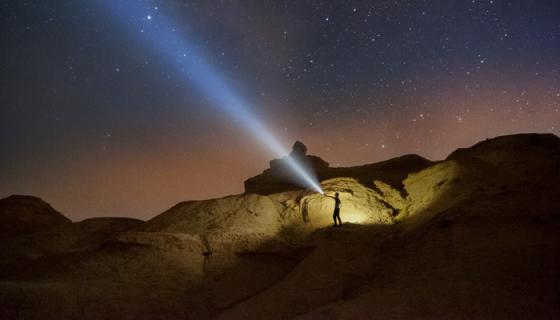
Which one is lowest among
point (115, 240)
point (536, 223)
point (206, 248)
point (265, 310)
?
point (265, 310)

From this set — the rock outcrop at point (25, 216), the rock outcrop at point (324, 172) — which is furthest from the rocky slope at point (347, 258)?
the rock outcrop at point (25, 216)

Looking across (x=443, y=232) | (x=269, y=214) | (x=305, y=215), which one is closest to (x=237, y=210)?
(x=269, y=214)

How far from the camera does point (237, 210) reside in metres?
19.8

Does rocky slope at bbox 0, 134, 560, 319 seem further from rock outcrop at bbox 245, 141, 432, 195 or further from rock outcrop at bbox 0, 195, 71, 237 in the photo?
rock outcrop at bbox 0, 195, 71, 237

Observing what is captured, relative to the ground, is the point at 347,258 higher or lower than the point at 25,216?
lower

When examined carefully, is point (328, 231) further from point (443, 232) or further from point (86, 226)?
point (86, 226)

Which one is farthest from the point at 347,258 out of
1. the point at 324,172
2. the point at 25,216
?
the point at 25,216

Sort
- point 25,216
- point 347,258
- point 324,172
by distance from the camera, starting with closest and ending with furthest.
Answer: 1. point 347,258
2. point 25,216
3. point 324,172

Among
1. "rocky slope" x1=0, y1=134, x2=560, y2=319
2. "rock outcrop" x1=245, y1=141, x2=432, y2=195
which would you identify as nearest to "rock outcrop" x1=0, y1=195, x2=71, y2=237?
"rocky slope" x1=0, y1=134, x2=560, y2=319

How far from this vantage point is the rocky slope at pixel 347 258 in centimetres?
968

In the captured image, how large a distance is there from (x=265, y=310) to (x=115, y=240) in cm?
834

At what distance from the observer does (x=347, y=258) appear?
524 inches

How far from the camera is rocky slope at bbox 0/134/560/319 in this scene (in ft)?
31.8

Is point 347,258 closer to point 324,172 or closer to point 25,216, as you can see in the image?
point 324,172
